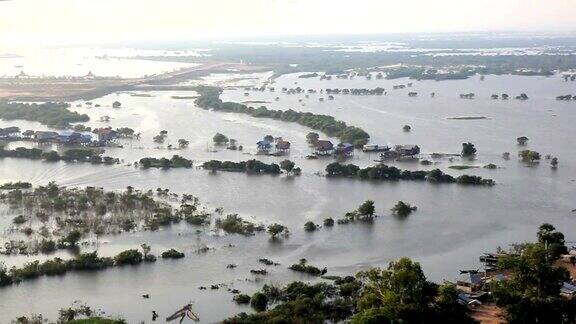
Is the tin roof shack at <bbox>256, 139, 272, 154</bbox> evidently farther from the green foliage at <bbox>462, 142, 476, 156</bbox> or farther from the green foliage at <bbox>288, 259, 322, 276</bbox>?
the green foliage at <bbox>288, 259, 322, 276</bbox>

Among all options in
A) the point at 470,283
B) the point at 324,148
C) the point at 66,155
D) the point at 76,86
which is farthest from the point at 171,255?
the point at 76,86

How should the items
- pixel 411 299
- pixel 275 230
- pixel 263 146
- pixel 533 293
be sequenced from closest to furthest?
pixel 411 299 → pixel 533 293 → pixel 275 230 → pixel 263 146

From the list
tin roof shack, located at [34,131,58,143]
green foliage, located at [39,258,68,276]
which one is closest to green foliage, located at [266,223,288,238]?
green foliage, located at [39,258,68,276]

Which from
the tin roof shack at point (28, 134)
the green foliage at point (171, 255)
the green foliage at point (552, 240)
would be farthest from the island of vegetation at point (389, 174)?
the tin roof shack at point (28, 134)

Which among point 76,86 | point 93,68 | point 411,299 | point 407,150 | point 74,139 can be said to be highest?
point 93,68

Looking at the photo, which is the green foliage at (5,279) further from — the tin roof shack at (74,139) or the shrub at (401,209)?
the tin roof shack at (74,139)

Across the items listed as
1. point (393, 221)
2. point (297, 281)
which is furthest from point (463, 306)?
point (393, 221)

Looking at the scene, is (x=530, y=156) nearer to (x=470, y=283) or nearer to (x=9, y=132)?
(x=470, y=283)
